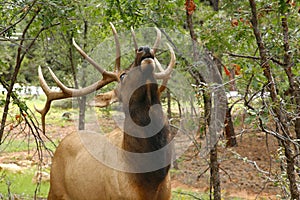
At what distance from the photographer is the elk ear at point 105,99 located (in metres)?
4.65

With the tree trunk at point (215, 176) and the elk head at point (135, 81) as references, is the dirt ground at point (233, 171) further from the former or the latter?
the elk head at point (135, 81)

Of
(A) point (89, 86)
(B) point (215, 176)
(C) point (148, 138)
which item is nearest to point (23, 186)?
(B) point (215, 176)

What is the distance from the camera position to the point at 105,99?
4723 mm

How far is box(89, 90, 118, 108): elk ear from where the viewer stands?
465cm

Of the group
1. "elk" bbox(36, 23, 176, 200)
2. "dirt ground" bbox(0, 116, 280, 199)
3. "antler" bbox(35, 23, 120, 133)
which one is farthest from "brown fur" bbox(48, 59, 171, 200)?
"dirt ground" bbox(0, 116, 280, 199)

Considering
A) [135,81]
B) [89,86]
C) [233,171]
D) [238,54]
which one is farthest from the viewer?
[233,171]

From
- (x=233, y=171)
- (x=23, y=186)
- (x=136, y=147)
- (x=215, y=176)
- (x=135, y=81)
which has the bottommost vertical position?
(x=233, y=171)

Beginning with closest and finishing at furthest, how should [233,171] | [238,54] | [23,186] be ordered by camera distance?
1. [238,54]
2. [23,186]
3. [233,171]

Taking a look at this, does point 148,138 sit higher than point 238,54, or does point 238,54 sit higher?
point 238,54

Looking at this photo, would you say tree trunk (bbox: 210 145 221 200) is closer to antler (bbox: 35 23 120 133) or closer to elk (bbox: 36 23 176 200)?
elk (bbox: 36 23 176 200)

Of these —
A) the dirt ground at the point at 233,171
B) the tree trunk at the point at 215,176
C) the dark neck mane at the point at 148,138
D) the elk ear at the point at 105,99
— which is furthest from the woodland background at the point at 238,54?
the dirt ground at the point at 233,171

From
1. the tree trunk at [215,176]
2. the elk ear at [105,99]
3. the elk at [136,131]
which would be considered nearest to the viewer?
the elk at [136,131]

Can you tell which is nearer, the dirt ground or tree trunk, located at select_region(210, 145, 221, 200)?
tree trunk, located at select_region(210, 145, 221, 200)

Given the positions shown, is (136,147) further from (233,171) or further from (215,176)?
(233,171)
